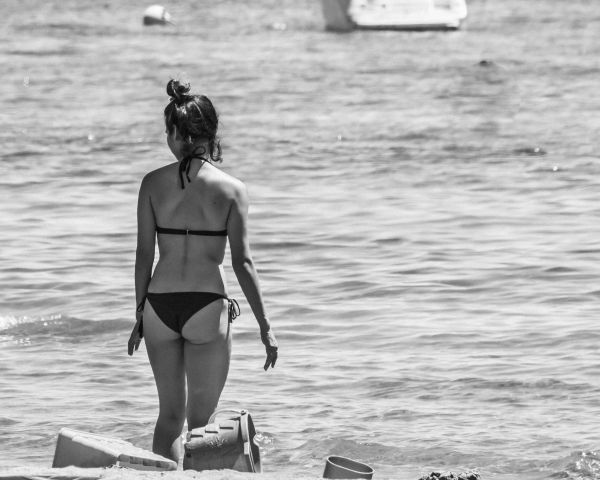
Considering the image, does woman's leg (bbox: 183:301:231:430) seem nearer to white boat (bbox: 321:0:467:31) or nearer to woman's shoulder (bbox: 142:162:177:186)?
woman's shoulder (bbox: 142:162:177:186)

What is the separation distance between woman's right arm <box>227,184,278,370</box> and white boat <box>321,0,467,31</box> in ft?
106

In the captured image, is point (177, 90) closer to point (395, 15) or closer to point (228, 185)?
point (228, 185)

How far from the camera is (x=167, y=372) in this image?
6.25 meters

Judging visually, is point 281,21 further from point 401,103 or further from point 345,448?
point 345,448

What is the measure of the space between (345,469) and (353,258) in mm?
7110

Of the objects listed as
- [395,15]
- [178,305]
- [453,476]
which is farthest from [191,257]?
[395,15]

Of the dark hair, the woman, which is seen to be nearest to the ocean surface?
the dark hair

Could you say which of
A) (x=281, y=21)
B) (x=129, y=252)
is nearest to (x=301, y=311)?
(x=129, y=252)

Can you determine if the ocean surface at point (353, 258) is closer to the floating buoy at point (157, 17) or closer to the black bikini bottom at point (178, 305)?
the black bikini bottom at point (178, 305)

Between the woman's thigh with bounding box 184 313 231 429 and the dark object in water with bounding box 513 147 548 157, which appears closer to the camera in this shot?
the woman's thigh with bounding box 184 313 231 429

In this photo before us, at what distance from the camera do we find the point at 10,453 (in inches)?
312

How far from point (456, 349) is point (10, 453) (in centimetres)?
354

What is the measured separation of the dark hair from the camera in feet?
20.0

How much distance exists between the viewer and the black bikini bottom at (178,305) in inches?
242
